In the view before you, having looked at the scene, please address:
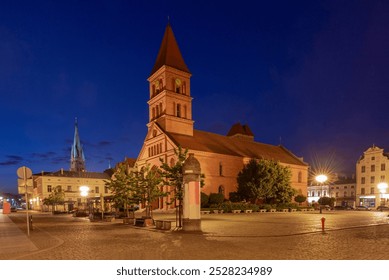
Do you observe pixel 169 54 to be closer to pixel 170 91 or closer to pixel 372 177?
pixel 170 91

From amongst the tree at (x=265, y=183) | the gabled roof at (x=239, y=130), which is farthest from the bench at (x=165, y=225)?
the gabled roof at (x=239, y=130)

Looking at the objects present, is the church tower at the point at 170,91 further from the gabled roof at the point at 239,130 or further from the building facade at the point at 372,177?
the building facade at the point at 372,177

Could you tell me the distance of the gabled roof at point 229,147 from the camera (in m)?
48.6

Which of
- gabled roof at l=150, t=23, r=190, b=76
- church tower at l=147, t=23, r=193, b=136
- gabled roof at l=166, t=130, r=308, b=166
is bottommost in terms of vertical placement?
gabled roof at l=166, t=130, r=308, b=166

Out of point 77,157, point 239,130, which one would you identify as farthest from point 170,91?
point 77,157

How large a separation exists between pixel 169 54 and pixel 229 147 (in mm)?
21371

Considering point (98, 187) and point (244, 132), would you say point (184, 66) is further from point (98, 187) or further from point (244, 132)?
point (98, 187)

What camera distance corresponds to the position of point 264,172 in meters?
46.3

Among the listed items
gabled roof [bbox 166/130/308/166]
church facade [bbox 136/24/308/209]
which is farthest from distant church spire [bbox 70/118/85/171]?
gabled roof [bbox 166/130/308/166]

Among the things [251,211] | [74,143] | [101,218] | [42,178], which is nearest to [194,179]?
[101,218]

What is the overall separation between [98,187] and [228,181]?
5220 centimetres

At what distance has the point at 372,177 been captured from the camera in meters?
68.8

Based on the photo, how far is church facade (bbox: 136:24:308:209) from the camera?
4825 centimetres

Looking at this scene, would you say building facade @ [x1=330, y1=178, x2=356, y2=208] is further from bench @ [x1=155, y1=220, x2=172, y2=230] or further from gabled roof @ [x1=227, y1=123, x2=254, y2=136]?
bench @ [x1=155, y1=220, x2=172, y2=230]
